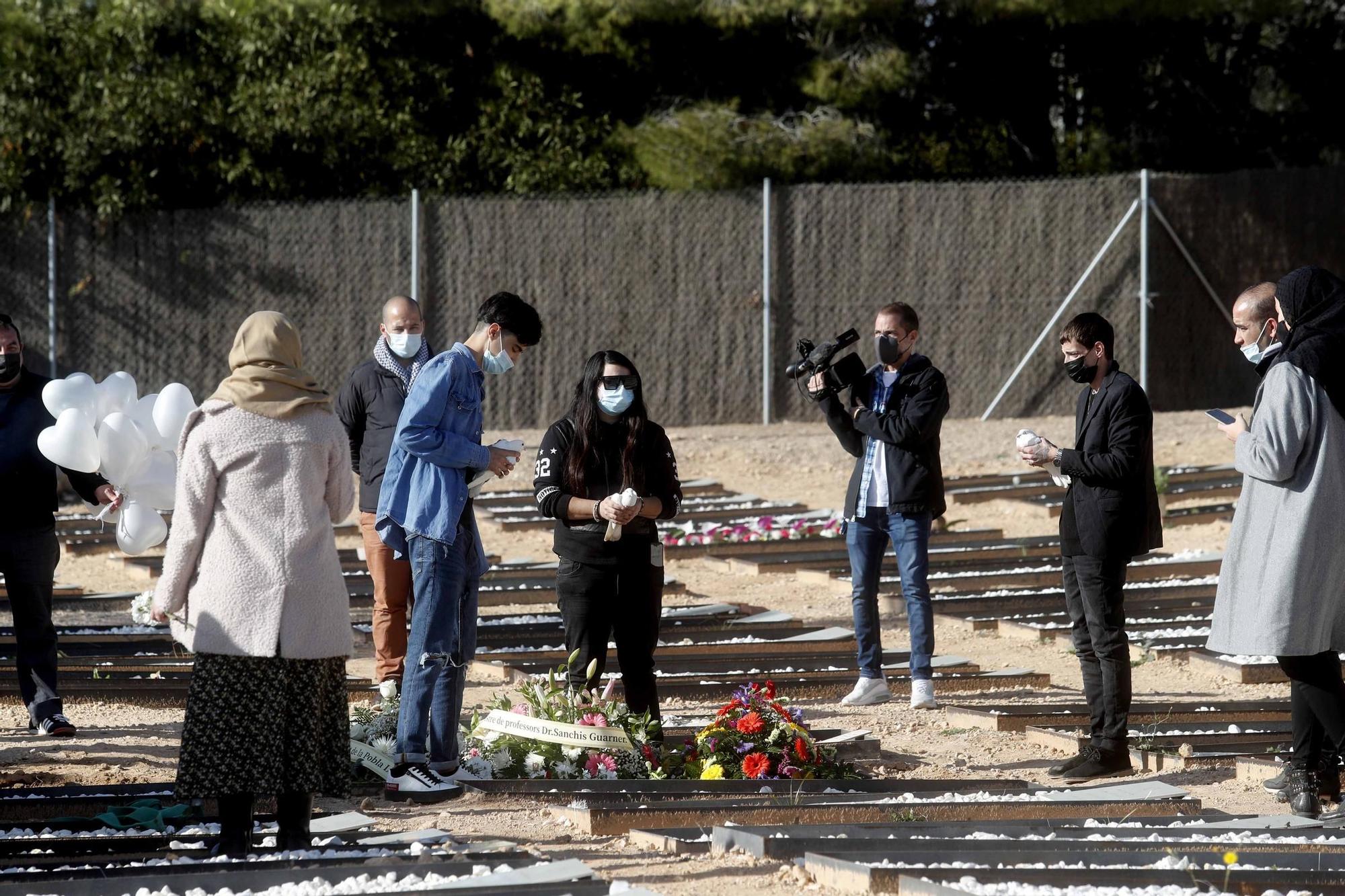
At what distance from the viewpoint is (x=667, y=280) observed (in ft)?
61.0

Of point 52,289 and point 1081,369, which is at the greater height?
point 52,289

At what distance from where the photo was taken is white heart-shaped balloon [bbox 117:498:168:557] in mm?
7781

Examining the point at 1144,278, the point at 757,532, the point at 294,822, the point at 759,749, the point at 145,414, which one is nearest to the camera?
the point at 294,822

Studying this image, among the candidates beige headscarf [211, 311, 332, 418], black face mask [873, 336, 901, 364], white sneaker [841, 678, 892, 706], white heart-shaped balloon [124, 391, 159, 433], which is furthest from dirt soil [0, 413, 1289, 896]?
black face mask [873, 336, 901, 364]

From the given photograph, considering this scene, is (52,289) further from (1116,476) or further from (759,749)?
(1116,476)

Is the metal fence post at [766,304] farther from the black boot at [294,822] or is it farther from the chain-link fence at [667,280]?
the black boot at [294,822]

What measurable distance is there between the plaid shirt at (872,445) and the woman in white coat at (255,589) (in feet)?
11.6

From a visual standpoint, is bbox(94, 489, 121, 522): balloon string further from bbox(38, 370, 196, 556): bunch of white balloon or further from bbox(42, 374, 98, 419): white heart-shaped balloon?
bbox(42, 374, 98, 419): white heart-shaped balloon

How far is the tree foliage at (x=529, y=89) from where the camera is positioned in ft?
61.9

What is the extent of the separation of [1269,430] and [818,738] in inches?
92.6

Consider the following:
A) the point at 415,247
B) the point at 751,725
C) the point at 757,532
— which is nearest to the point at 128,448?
the point at 751,725

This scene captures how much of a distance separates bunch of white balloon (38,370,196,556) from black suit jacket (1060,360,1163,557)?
149 inches

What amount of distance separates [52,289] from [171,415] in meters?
11.1

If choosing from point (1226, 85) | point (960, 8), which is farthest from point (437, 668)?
point (1226, 85)
